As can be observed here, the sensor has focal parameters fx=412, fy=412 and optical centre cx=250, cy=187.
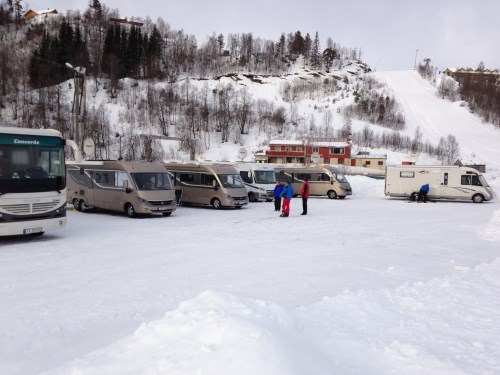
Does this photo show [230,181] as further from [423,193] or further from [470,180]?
[470,180]

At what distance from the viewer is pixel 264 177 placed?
26281 millimetres

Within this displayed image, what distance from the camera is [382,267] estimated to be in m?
8.84

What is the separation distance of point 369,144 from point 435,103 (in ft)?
138

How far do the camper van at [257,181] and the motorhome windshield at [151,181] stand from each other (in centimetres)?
794

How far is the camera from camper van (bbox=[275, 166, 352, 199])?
29288 millimetres

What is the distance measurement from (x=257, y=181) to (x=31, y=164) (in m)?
15.8

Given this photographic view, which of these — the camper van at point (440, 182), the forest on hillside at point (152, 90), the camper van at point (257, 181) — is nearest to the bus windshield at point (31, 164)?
the camper van at point (257, 181)

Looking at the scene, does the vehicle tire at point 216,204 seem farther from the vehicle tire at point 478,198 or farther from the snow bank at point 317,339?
the vehicle tire at point 478,198

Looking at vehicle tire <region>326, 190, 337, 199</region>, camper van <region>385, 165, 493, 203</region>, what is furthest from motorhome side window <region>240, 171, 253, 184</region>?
camper van <region>385, 165, 493, 203</region>

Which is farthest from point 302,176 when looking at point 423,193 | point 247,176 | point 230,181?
point 230,181

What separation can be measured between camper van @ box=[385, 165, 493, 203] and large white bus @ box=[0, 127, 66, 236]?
928 inches

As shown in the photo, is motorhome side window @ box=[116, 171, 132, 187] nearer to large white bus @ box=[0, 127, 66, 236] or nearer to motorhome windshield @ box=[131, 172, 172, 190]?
motorhome windshield @ box=[131, 172, 172, 190]

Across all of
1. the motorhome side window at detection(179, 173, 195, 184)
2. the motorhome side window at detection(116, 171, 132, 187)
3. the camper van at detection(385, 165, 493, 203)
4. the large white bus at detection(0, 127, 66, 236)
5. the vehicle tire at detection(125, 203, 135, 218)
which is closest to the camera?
the large white bus at detection(0, 127, 66, 236)

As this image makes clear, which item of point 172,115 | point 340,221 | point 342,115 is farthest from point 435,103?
point 340,221
